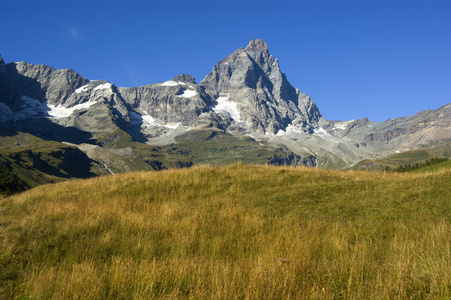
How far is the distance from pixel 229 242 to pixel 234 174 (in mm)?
11754

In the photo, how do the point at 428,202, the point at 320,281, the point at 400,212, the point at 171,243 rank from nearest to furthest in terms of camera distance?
the point at 320,281, the point at 171,243, the point at 400,212, the point at 428,202

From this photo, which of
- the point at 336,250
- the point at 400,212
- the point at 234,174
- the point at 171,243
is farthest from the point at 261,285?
the point at 234,174

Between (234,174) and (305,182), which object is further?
(234,174)

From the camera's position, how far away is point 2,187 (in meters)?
33.2

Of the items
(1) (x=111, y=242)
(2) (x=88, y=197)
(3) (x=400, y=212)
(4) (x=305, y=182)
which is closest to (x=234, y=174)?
(4) (x=305, y=182)

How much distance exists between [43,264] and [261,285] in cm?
582

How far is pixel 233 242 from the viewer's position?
366 inches

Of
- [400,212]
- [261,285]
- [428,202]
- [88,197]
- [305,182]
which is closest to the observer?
[261,285]

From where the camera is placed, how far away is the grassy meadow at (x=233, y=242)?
579cm

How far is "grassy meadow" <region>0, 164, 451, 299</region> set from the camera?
5.79m

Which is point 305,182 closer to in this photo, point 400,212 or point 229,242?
point 400,212

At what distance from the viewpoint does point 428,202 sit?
12.9 m

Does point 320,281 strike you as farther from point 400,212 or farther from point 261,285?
point 400,212

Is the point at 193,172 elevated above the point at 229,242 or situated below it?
above
